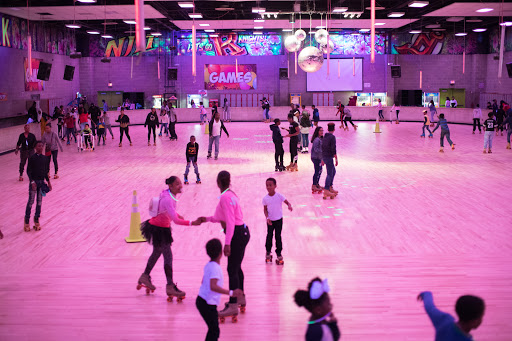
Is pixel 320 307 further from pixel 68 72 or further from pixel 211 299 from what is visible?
pixel 68 72

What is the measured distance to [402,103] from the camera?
41125 mm

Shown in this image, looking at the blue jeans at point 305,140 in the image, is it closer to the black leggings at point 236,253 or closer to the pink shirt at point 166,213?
the pink shirt at point 166,213

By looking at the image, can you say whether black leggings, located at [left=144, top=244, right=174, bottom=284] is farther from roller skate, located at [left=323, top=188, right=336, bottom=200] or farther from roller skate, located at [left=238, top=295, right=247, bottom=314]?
roller skate, located at [left=323, top=188, right=336, bottom=200]

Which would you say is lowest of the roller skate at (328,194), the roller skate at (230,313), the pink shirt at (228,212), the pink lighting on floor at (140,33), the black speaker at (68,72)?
the roller skate at (230,313)

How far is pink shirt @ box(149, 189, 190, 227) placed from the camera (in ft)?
20.2

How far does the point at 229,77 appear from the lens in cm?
3988

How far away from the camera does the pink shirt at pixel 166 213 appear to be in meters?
6.15

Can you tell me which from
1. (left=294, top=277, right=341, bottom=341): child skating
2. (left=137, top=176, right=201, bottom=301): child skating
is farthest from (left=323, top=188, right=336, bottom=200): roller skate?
(left=294, top=277, right=341, bottom=341): child skating

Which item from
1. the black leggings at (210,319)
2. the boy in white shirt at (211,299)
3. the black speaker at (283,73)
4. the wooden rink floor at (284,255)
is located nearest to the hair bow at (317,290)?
the boy in white shirt at (211,299)

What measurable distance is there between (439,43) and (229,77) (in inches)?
591

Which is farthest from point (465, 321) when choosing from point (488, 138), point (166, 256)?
point (488, 138)

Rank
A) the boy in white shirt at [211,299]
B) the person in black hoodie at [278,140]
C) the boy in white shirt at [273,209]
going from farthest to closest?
the person in black hoodie at [278,140]
the boy in white shirt at [273,209]
the boy in white shirt at [211,299]

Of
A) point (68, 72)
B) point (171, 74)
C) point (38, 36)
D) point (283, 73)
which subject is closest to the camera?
point (68, 72)

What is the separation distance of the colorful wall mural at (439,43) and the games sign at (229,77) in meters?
10.3
